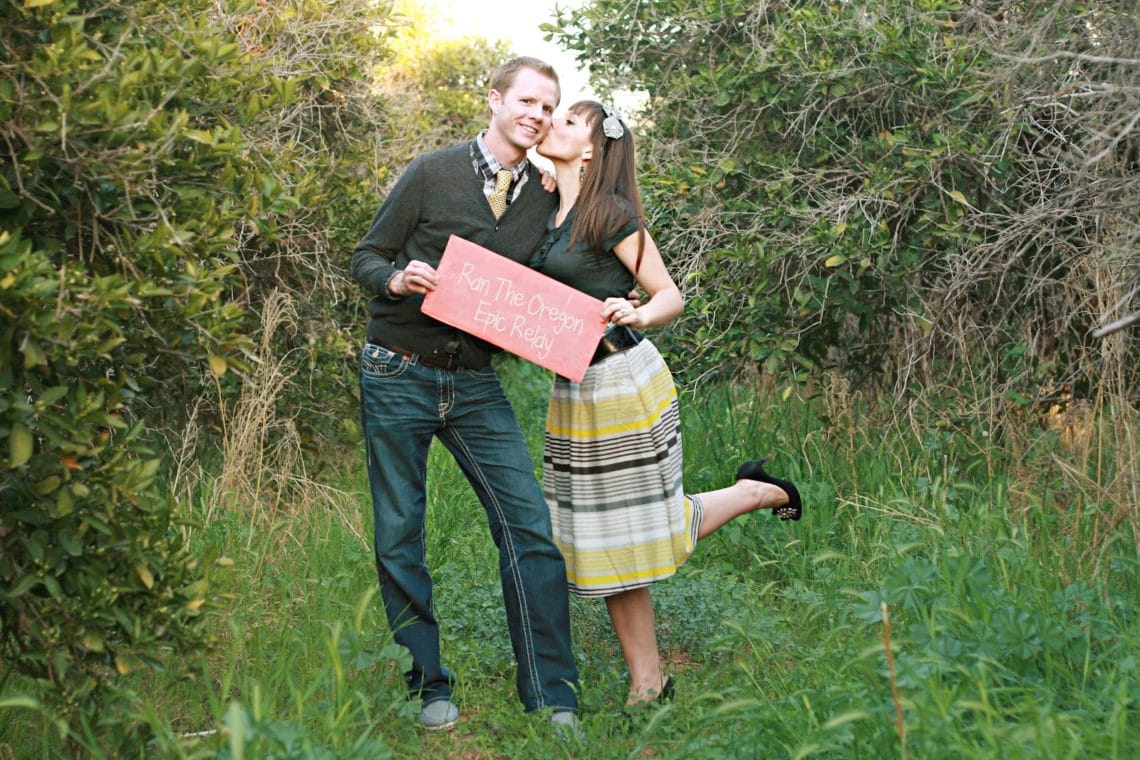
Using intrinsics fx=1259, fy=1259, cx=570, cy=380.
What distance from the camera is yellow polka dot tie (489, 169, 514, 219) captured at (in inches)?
168

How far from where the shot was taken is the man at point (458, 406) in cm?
415

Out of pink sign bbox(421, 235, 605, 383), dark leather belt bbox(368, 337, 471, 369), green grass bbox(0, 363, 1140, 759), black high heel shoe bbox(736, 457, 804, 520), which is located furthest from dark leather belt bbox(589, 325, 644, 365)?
black high heel shoe bbox(736, 457, 804, 520)

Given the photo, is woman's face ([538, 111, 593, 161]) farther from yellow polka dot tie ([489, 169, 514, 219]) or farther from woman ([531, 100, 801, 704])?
yellow polka dot tie ([489, 169, 514, 219])

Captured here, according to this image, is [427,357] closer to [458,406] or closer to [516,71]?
[458,406]

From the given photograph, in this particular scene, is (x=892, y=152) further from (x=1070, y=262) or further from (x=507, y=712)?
(x=507, y=712)

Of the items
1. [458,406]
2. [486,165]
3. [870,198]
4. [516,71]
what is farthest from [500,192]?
[870,198]

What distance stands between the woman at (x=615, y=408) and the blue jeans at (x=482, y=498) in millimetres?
191

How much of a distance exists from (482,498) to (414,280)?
0.81 m

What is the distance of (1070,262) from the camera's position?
593 centimetres

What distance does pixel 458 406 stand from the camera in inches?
165

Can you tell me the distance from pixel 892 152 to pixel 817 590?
2.21 m

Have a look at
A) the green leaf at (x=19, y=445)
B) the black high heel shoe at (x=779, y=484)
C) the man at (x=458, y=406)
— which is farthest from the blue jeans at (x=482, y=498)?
the green leaf at (x=19, y=445)

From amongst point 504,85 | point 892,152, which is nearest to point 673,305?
point 504,85

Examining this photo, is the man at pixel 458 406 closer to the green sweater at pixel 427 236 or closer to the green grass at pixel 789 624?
the green sweater at pixel 427 236
